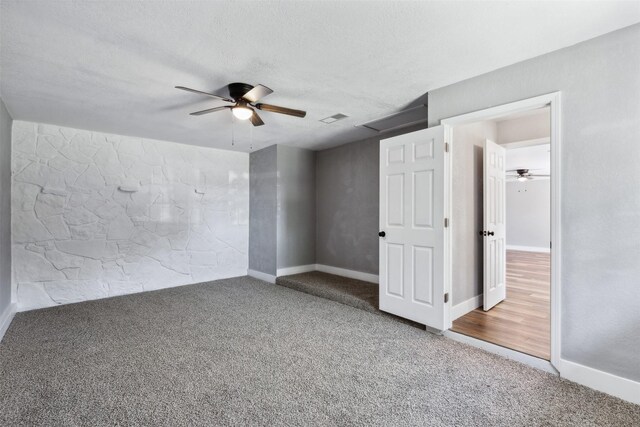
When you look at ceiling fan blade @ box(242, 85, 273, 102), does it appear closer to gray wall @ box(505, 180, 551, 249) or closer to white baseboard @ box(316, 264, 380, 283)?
white baseboard @ box(316, 264, 380, 283)

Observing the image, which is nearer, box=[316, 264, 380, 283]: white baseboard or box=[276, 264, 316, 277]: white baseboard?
box=[316, 264, 380, 283]: white baseboard

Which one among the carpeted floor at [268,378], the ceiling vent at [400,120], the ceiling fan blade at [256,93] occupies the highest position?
the ceiling vent at [400,120]

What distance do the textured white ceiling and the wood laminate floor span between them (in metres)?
2.41

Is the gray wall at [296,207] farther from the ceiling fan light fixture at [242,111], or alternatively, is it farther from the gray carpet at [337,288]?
→ the ceiling fan light fixture at [242,111]

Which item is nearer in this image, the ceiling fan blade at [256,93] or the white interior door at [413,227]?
the ceiling fan blade at [256,93]

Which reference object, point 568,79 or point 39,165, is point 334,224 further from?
point 39,165

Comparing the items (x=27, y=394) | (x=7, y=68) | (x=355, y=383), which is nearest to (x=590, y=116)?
(x=355, y=383)

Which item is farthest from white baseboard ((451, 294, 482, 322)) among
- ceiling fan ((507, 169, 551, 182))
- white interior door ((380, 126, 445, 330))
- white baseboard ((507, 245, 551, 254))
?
white baseboard ((507, 245, 551, 254))

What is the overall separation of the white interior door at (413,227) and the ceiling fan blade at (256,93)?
4.98ft

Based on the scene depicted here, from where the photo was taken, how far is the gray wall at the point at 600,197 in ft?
6.46

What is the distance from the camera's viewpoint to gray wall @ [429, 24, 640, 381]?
197cm

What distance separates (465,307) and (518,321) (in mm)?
520

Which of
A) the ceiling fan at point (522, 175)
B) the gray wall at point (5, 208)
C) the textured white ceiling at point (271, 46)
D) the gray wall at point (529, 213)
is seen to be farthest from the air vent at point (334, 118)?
the gray wall at point (529, 213)

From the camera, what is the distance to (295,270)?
5.46m
